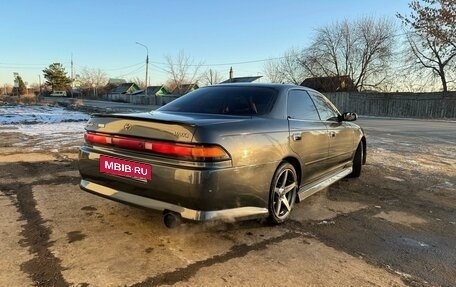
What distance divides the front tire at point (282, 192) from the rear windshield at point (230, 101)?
24.4 inches

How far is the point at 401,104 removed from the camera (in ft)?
110

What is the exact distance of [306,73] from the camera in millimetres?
47875

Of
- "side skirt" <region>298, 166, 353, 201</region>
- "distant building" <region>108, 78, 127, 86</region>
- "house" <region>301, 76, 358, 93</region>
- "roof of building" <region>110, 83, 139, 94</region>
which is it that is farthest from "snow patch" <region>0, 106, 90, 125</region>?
"distant building" <region>108, 78, 127, 86</region>

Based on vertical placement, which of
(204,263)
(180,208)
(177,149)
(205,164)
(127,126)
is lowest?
(204,263)

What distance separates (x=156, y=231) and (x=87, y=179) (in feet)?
2.70

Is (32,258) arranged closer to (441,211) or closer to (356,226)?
(356,226)

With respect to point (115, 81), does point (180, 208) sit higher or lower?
lower

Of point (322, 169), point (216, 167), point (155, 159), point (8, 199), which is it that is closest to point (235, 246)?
point (216, 167)

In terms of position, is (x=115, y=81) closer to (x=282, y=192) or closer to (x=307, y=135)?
(x=307, y=135)

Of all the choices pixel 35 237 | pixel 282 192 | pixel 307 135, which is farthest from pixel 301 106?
pixel 35 237

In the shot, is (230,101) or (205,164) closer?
(205,164)

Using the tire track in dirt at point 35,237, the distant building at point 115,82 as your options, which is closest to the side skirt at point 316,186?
the tire track in dirt at point 35,237

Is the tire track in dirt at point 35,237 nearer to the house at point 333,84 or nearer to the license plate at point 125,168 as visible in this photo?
the license plate at point 125,168

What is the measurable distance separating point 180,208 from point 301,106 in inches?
80.3
